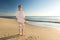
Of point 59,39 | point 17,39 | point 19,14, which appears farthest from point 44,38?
point 19,14

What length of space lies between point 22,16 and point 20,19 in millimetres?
162

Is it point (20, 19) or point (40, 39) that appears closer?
point (40, 39)

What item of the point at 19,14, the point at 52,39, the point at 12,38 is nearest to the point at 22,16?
the point at 19,14

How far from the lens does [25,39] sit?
4.88 meters

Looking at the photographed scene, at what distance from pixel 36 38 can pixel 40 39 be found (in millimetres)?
163

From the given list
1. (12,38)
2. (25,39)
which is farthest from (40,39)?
(12,38)

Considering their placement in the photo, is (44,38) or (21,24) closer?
(44,38)

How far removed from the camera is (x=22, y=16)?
18.4ft

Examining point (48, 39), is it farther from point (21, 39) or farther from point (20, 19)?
A: point (20, 19)

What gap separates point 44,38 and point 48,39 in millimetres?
180

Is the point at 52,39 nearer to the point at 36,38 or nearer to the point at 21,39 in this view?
the point at 36,38

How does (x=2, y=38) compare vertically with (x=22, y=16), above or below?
below

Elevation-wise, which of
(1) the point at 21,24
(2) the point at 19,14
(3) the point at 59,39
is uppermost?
(2) the point at 19,14

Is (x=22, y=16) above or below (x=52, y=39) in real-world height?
above
